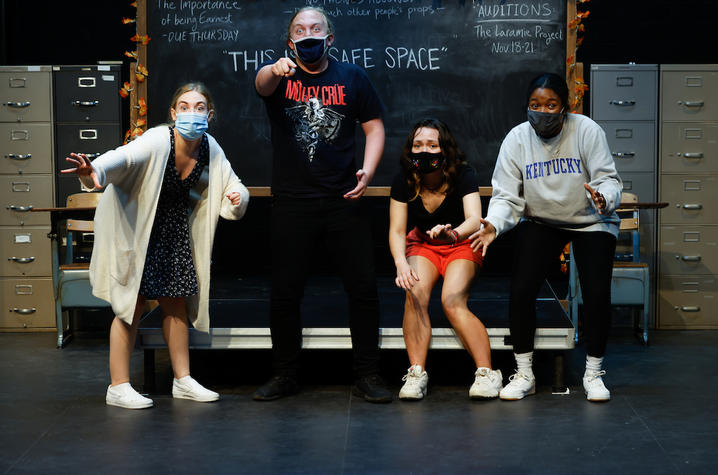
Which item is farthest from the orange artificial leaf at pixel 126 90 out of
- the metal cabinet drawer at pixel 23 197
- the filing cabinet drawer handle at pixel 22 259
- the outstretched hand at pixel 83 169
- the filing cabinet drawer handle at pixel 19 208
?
the outstretched hand at pixel 83 169

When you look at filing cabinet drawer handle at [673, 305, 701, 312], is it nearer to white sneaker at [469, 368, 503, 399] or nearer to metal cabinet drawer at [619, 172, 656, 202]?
metal cabinet drawer at [619, 172, 656, 202]

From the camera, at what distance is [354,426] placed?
3115mm

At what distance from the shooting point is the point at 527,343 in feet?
11.5

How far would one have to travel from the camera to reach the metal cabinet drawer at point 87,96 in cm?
508

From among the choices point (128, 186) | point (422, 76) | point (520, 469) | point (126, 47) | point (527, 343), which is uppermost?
point (126, 47)

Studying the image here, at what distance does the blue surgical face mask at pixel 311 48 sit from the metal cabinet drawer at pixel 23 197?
7.93 feet

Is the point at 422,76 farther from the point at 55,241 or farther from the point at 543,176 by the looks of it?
the point at 55,241

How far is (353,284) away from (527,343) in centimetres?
73

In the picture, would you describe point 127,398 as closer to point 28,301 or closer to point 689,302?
point 28,301

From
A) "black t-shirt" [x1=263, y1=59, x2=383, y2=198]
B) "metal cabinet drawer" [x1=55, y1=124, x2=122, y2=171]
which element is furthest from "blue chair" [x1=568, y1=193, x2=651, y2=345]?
"metal cabinet drawer" [x1=55, y1=124, x2=122, y2=171]

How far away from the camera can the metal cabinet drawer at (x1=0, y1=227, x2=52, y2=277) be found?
5.17 meters

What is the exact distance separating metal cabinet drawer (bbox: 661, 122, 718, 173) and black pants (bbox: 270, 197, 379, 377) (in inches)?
95.2

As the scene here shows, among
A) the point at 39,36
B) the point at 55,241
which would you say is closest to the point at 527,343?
the point at 55,241

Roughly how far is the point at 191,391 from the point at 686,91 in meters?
3.32
